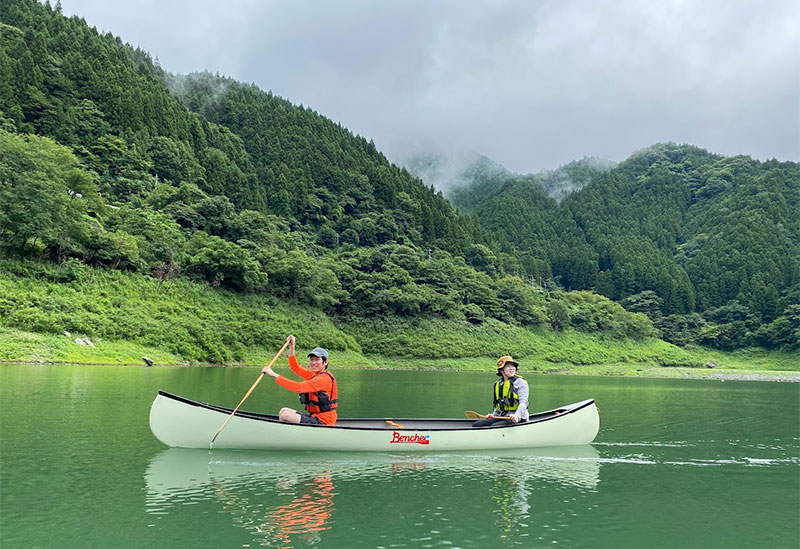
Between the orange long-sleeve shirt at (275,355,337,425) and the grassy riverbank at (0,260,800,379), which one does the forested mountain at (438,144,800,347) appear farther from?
the orange long-sleeve shirt at (275,355,337,425)

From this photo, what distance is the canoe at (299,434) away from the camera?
41.8 ft

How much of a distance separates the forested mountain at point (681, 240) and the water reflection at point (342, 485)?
349ft

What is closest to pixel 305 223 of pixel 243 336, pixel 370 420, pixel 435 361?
pixel 435 361

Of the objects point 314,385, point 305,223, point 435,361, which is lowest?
point 435,361

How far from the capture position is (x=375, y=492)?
34.1 feet

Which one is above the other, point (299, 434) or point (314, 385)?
point (314, 385)

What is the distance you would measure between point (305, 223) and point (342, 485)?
94.7 meters

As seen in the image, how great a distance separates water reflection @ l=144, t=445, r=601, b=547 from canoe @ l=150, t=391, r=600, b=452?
0.79ft

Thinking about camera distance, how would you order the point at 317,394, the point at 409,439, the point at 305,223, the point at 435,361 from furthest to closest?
the point at 305,223 < the point at 435,361 < the point at 409,439 < the point at 317,394

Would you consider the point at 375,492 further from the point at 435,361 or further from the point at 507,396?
the point at 435,361

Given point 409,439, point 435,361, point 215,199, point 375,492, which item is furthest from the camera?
point 215,199

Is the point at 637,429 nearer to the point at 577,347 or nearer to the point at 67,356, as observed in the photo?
the point at 67,356

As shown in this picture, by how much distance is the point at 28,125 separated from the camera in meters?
69.4

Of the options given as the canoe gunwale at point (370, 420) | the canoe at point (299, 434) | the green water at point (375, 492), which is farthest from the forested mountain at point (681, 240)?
the canoe at point (299, 434)
